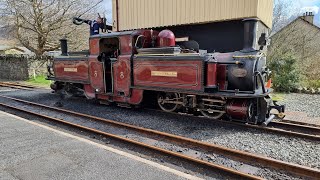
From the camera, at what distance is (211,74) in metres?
6.53

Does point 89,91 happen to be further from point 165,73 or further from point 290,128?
point 290,128

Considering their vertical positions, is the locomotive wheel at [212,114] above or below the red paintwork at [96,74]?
below

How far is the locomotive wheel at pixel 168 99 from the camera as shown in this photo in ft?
25.3

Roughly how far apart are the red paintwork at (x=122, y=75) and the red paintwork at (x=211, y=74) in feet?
8.69

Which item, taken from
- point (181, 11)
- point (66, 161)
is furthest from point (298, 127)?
point (181, 11)

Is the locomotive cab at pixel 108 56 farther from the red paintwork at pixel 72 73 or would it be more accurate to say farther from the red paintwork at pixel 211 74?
the red paintwork at pixel 211 74

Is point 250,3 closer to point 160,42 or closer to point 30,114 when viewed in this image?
point 160,42

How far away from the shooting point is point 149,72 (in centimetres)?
769

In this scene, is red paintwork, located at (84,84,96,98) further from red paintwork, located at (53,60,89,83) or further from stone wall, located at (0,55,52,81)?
stone wall, located at (0,55,52,81)

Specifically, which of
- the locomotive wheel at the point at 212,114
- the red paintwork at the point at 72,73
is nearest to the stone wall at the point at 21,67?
the red paintwork at the point at 72,73

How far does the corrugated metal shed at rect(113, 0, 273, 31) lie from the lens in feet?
33.9

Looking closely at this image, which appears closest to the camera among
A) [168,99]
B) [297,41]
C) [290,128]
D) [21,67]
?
[290,128]

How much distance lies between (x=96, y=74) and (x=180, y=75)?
11.3 ft

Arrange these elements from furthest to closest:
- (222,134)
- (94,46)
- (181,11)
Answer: (181,11)
(94,46)
(222,134)
